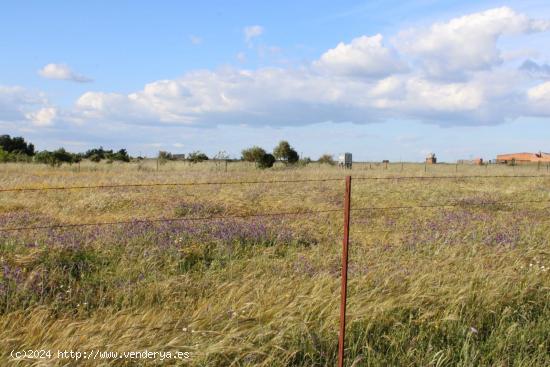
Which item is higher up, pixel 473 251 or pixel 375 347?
pixel 473 251

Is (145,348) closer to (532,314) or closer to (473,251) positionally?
(532,314)

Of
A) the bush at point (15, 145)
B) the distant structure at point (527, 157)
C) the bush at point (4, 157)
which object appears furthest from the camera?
the distant structure at point (527, 157)

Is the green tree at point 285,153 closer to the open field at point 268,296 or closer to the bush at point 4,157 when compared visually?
the bush at point 4,157

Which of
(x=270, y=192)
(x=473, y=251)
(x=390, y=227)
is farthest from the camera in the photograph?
(x=270, y=192)

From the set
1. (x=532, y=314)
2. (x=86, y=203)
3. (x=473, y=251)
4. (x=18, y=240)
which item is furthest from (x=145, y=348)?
(x=86, y=203)

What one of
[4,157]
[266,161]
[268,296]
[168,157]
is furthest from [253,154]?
[268,296]

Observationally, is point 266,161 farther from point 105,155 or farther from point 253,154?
point 105,155

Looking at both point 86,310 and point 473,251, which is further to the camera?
point 473,251

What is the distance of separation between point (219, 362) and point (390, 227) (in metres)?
7.98

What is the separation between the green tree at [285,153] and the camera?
58062 mm

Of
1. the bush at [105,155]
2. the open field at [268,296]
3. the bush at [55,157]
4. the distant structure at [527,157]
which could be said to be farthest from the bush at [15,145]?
the distant structure at [527,157]

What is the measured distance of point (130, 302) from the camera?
5.01 metres

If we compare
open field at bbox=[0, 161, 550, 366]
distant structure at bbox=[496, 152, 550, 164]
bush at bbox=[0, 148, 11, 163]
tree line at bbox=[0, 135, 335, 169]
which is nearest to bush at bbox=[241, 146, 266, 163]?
tree line at bbox=[0, 135, 335, 169]

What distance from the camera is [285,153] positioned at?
58062 mm
